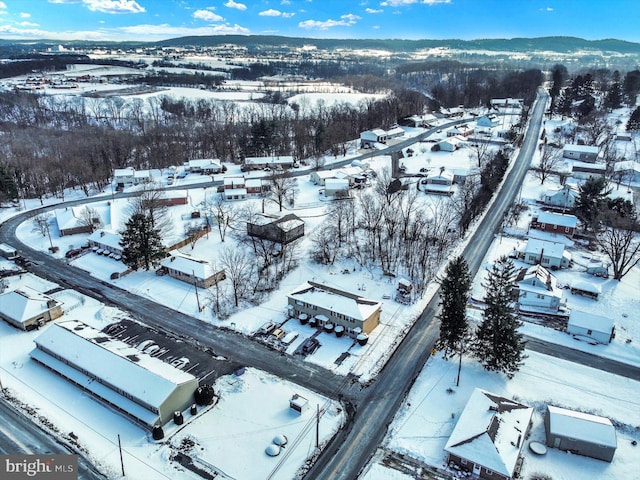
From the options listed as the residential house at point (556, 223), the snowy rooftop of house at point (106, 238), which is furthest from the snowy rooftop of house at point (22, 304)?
the residential house at point (556, 223)

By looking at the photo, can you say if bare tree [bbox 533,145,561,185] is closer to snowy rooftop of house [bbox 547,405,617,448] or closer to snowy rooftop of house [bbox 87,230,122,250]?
snowy rooftop of house [bbox 547,405,617,448]

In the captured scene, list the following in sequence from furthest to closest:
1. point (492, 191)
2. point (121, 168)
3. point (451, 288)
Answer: point (121, 168) → point (492, 191) → point (451, 288)

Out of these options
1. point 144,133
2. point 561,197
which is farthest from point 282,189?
point 144,133

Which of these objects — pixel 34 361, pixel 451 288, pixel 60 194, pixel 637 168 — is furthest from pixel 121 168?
pixel 637 168

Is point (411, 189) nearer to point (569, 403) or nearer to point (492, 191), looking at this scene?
point (492, 191)

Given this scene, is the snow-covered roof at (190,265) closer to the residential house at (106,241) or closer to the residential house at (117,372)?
the residential house at (106,241)

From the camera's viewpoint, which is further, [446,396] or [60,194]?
[60,194]

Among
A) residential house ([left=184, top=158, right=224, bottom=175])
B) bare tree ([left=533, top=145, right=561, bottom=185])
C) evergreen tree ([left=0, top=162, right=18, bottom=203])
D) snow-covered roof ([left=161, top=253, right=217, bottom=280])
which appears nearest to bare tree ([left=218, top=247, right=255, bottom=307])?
snow-covered roof ([left=161, top=253, right=217, bottom=280])
